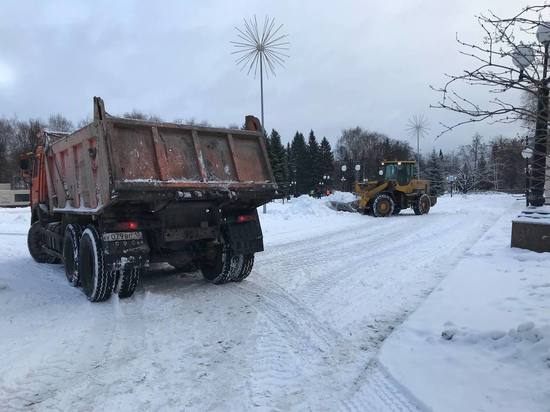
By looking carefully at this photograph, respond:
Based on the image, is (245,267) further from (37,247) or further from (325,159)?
(325,159)

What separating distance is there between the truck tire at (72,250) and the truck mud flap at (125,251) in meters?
1.46

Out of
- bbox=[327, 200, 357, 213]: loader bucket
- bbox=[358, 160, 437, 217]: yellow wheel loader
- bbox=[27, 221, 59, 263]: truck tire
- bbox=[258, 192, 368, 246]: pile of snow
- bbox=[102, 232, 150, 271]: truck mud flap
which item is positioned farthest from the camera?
bbox=[327, 200, 357, 213]: loader bucket

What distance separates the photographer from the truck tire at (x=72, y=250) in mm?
7794

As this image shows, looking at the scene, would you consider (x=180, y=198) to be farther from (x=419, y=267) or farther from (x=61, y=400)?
(x=419, y=267)

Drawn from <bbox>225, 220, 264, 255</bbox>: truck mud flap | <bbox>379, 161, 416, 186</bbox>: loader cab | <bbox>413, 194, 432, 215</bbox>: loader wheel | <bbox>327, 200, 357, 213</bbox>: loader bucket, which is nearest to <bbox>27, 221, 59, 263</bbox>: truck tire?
<bbox>225, 220, 264, 255</bbox>: truck mud flap

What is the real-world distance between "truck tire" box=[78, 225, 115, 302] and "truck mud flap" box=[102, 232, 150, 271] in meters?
0.20

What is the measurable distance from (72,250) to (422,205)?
780 inches

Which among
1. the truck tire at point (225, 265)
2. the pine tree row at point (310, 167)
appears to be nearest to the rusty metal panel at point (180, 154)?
the truck tire at point (225, 265)

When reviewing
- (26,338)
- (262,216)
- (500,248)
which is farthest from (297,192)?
(26,338)

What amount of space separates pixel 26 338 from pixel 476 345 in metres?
4.69

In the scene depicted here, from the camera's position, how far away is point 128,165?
21.0 ft

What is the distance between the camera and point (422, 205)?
2467cm

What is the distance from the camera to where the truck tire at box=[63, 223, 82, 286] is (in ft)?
25.6

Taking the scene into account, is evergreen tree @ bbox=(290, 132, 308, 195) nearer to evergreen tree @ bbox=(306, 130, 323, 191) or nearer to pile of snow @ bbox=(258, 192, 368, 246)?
evergreen tree @ bbox=(306, 130, 323, 191)
